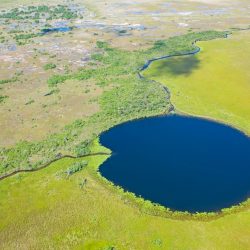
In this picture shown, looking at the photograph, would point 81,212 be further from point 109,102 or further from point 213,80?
point 213,80

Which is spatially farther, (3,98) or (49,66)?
(49,66)

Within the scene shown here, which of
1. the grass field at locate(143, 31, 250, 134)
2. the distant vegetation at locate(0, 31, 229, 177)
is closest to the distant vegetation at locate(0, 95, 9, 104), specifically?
the distant vegetation at locate(0, 31, 229, 177)

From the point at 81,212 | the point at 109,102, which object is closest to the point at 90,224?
the point at 81,212

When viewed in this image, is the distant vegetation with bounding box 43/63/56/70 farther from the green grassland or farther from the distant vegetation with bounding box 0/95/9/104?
the green grassland

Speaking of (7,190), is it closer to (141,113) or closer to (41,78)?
(141,113)

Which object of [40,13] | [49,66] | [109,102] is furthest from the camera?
[40,13]

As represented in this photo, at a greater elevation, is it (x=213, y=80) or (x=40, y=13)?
(x=213, y=80)

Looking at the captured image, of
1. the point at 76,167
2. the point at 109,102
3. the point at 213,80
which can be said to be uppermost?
the point at 76,167

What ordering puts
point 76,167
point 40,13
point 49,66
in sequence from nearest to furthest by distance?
point 76,167 < point 49,66 < point 40,13
